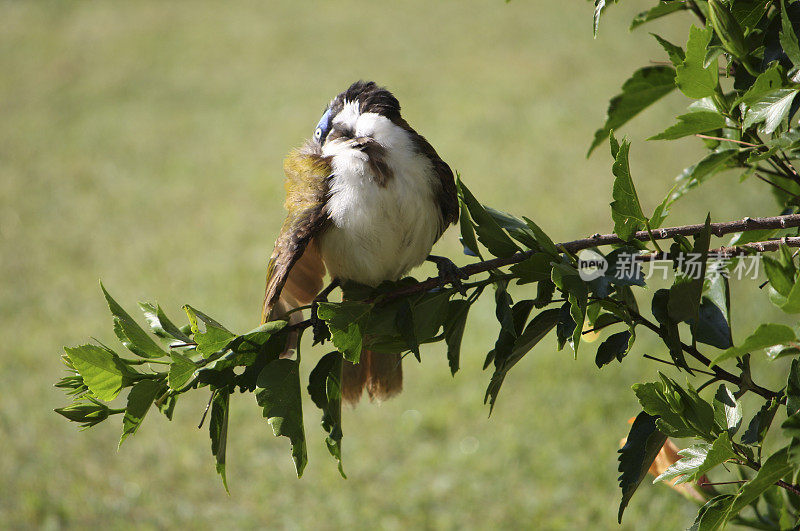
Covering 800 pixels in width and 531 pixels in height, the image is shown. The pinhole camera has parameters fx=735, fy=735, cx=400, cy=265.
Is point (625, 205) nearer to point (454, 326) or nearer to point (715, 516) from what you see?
point (454, 326)

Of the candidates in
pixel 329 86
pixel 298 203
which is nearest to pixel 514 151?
pixel 329 86

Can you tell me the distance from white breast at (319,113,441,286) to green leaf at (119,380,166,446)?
2.65 feet

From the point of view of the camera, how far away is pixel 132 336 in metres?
1.55

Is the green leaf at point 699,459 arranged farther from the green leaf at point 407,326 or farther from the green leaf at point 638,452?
the green leaf at point 407,326

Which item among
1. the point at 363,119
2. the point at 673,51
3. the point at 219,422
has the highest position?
the point at 363,119

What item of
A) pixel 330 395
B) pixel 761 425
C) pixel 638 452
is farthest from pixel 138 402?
pixel 761 425

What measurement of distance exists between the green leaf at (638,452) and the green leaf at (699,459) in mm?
50

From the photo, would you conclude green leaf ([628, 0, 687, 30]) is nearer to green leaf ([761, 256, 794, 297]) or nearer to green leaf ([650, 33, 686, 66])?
green leaf ([650, 33, 686, 66])

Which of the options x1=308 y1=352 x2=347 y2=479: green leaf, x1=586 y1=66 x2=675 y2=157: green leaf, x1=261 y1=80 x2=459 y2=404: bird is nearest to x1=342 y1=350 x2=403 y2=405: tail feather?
x1=261 y1=80 x2=459 y2=404: bird

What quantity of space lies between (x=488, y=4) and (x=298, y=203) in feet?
39.6

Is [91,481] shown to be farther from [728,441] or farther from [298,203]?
[728,441]

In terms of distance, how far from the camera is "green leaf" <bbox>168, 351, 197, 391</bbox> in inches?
57.2

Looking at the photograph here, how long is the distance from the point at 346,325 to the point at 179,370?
0.35 meters

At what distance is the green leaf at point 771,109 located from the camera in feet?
4.54
